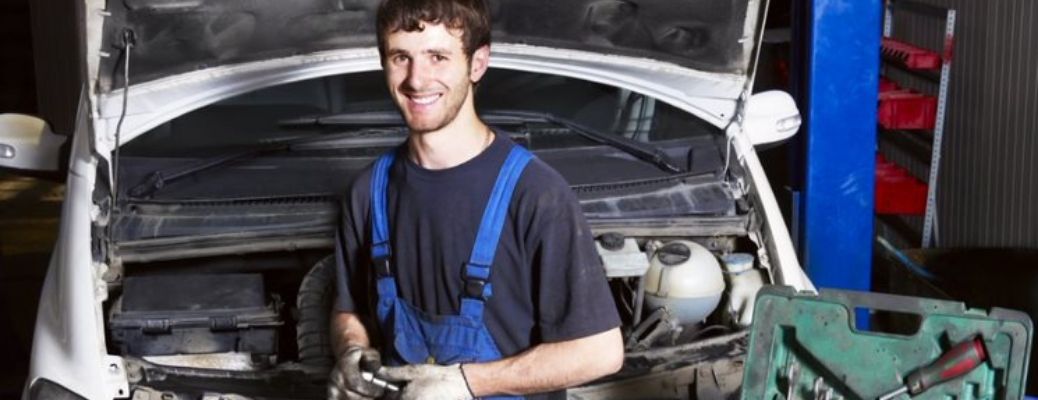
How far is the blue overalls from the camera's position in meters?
2.35

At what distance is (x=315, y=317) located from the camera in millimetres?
2963

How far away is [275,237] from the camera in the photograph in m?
3.09

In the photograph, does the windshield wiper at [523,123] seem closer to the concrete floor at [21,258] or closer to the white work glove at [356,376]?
the white work glove at [356,376]

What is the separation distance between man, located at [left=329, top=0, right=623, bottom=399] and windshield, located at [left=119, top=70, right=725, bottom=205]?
0.94 m

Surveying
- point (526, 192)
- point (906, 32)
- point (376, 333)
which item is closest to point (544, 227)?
point (526, 192)

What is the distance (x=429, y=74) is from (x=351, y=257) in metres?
0.46

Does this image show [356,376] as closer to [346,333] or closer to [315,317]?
[346,333]

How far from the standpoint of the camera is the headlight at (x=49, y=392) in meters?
2.58

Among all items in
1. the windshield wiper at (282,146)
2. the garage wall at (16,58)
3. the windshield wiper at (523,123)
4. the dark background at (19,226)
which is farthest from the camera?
the garage wall at (16,58)

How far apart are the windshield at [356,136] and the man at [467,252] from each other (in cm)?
94

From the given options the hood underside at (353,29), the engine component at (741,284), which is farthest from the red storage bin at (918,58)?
the engine component at (741,284)

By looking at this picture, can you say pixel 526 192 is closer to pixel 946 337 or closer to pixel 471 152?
pixel 471 152

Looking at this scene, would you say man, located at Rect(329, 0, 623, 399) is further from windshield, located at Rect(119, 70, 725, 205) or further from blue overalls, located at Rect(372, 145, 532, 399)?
windshield, located at Rect(119, 70, 725, 205)

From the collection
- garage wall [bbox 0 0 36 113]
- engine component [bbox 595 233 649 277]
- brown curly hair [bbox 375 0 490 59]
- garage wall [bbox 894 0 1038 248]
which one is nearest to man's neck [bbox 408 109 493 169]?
brown curly hair [bbox 375 0 490 59]
